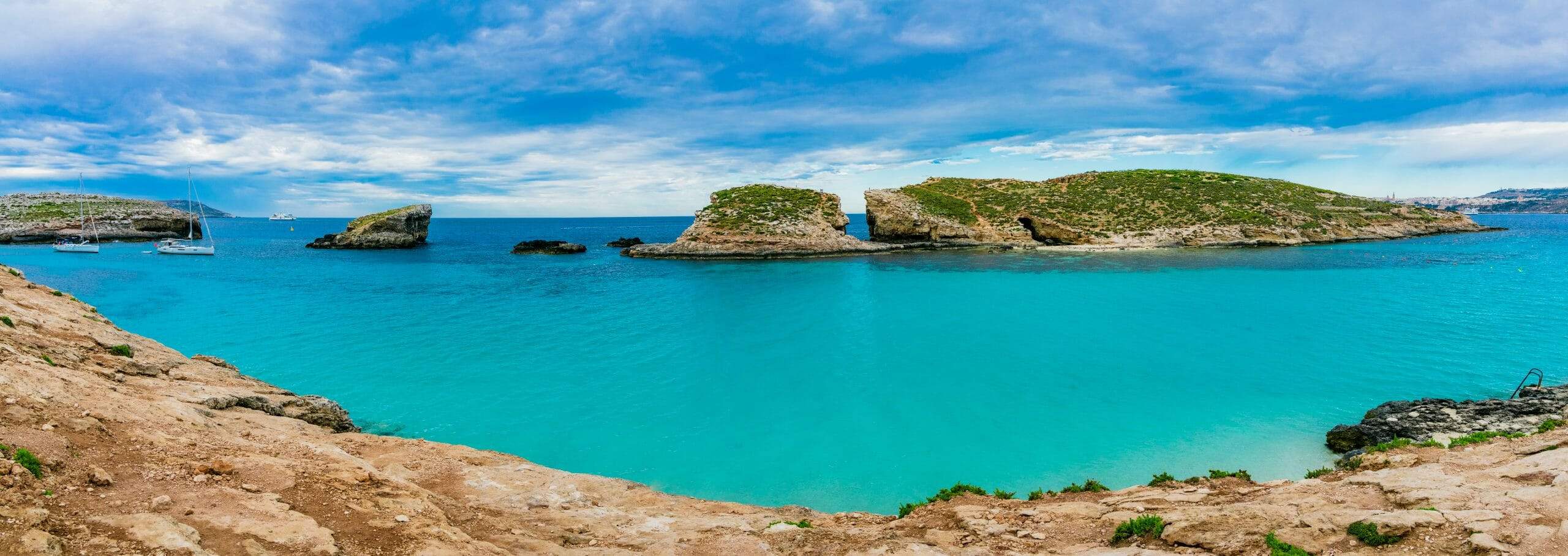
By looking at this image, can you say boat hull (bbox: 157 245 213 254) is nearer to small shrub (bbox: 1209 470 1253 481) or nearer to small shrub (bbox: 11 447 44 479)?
small shrub (bbox: 11 447 44 479)

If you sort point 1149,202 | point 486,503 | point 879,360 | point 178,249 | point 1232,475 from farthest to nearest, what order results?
point 1149,202 → point 178,249 → point 879,360 → point 1232,475 → point 486,503

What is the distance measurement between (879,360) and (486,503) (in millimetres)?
17254

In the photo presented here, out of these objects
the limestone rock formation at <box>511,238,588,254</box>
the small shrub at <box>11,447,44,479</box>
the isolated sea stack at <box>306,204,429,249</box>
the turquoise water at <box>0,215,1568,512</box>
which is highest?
the isolated sea stack at <box>306,204,429,249</box>

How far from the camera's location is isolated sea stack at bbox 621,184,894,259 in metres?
68.9

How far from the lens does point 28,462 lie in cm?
676

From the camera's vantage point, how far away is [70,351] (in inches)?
495

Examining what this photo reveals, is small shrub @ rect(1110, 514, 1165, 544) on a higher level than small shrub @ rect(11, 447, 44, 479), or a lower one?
lower

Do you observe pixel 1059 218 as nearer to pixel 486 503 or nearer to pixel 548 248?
pixel 548 248

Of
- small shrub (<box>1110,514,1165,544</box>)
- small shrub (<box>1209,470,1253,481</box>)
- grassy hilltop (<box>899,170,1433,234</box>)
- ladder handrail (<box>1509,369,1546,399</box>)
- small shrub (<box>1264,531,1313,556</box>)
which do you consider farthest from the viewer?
grassy hilltop (<box>899,170,1433,234</box>)

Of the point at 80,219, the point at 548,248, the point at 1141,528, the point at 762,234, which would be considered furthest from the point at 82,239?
the point at 1141,528

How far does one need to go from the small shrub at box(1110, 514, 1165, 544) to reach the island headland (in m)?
60.0

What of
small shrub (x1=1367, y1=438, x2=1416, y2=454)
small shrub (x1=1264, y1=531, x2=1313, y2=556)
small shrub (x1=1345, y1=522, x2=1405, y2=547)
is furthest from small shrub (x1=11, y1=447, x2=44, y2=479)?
small shrub (x1=1367, y1=438, x2=1416, y2=454)

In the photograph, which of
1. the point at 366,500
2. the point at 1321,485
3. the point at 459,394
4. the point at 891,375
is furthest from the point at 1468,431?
the point at 459,394

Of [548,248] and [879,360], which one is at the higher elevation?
[548,248]
